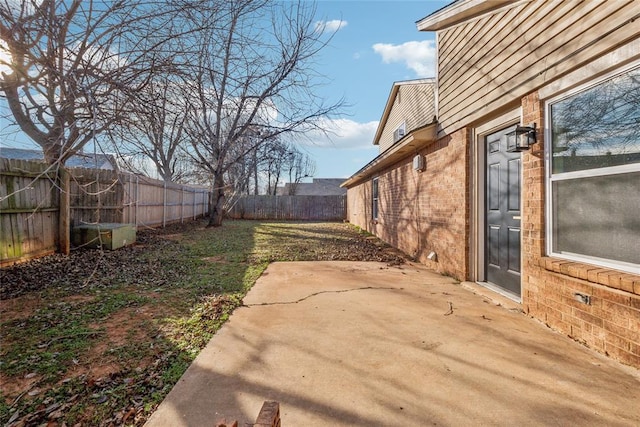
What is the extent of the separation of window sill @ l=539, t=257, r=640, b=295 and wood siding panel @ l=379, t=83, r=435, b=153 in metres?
4.97

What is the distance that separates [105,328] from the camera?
9.58ft

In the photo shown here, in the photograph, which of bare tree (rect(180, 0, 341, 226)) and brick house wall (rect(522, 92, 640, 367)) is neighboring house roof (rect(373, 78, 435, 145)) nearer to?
bare tree (rect(180, 0, 341, 226))

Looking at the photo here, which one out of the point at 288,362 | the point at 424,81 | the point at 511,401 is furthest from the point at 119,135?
the point at 424,81

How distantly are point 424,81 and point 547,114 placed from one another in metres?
6.35

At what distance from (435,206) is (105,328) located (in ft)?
16.1

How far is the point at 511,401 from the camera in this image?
6.01 feet

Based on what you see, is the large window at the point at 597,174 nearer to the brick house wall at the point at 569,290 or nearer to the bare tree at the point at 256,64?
the brick house wall at the point at 569,290

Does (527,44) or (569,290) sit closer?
(569,290)

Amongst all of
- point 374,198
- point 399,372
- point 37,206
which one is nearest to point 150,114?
point 37,206

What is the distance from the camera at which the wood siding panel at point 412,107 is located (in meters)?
8.03

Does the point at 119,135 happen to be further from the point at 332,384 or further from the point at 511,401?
the point at 511,401

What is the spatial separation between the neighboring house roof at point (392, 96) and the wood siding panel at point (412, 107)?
6 centimetres

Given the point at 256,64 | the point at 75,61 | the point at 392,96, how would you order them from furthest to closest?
1. the point at 392,96
2. the point at 256,64
3. the point at 75,61

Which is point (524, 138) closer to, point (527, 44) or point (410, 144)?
point (527, 44)
